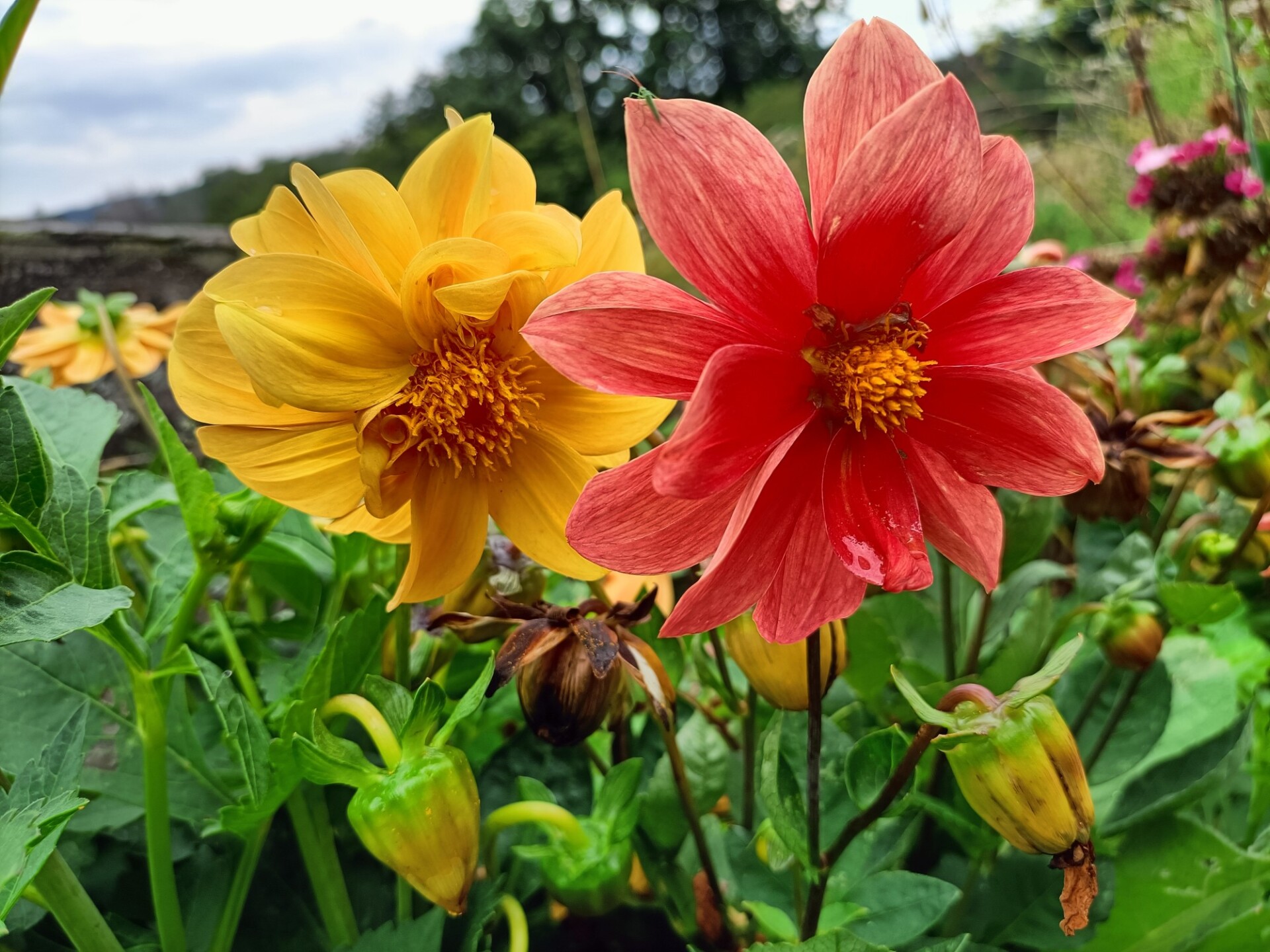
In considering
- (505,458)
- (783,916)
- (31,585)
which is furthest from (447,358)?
(783,916)

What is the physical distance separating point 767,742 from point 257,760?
20 centimetres

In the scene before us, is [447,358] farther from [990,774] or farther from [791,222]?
[990,774]

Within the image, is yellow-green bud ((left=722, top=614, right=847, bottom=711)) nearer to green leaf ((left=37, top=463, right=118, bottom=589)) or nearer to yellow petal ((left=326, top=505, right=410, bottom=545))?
yellow petal ((left=326, top=505, right=410, bottom=545))

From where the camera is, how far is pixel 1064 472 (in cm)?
31

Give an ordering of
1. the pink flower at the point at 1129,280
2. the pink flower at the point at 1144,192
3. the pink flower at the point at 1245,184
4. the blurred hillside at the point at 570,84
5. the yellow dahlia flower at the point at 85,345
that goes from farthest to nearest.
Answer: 1. the blurred hillside at the point at 570,84
2. the pink flower at the point at 1129,280
3. the pink flower at the point at 1144,192
4. the pink flower at the point at 1245,184
5. the yellow dahlia flower at the point at 85,345

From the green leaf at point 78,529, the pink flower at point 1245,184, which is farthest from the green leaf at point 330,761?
the pink flower at point 1245,184

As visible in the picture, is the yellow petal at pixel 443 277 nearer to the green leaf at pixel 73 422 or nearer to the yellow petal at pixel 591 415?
the yellow petal at pixel 591 415

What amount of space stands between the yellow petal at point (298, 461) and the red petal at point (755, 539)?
0.52 ft

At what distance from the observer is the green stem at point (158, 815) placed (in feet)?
1.20

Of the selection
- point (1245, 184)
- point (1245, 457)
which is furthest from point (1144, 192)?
point (1245, 457)

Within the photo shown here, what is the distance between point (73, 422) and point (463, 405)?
245mm

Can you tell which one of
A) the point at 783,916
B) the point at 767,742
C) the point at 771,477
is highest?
the point at 771,477

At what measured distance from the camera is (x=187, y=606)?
0.38 meters

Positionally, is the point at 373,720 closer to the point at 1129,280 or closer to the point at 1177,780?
the point at 1177,780
